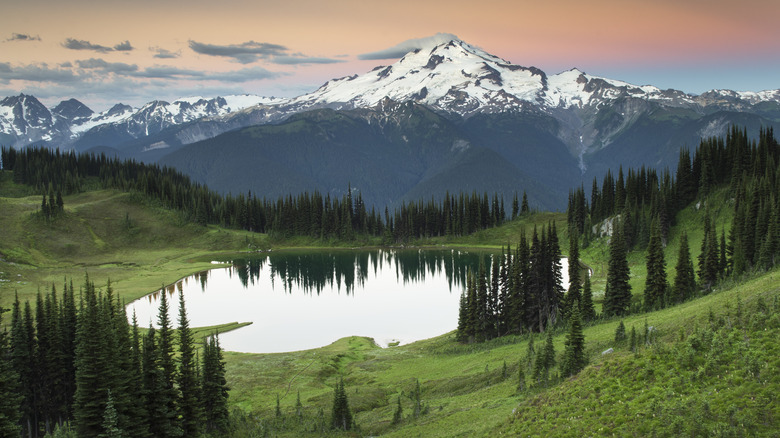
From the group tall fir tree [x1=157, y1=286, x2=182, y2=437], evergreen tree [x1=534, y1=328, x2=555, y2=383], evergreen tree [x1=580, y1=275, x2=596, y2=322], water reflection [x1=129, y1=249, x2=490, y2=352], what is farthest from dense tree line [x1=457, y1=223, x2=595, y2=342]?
tall fir tree [x1=157, y1=286, x2=182, y2=437]

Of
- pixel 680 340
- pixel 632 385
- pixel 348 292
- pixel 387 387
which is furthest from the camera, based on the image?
pixel 348 292

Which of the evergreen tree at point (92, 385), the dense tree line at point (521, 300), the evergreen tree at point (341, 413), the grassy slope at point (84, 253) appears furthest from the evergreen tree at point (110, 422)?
the grassy slope at point (84, 253)

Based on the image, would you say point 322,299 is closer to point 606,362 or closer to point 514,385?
point 514,385

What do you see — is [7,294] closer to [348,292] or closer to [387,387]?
[348,292]

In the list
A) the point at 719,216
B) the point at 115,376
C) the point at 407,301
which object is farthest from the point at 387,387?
the point at 719,216

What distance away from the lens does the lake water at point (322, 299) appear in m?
96.0

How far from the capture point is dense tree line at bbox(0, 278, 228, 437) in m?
38.0

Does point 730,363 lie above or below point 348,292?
above

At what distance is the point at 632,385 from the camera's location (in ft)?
92.5

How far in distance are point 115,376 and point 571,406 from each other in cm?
3268

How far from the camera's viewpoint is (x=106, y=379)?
126 ft

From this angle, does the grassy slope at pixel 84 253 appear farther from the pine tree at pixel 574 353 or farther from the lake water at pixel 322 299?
the pine tree at pixel 574 353

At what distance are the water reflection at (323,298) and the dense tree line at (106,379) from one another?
3758 cm

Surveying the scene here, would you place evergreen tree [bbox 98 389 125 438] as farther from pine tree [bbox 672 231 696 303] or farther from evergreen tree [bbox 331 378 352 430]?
pine tree [bbox 672 231 696 303]
